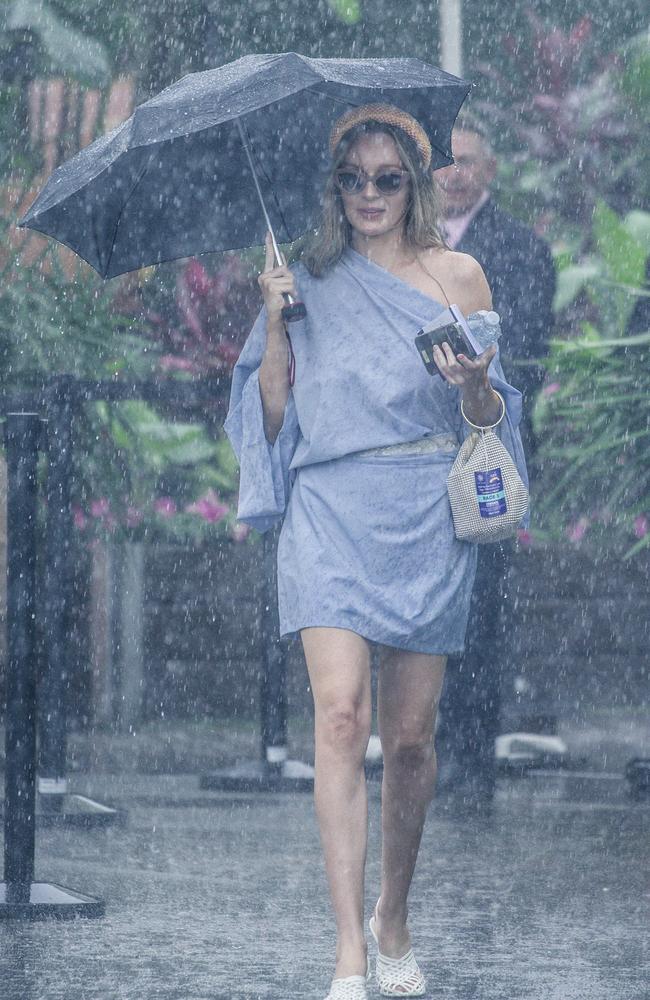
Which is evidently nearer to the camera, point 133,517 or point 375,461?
point 375,461

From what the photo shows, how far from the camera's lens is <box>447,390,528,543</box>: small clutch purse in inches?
183

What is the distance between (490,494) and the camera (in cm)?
464

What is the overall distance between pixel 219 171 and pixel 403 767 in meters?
1.60

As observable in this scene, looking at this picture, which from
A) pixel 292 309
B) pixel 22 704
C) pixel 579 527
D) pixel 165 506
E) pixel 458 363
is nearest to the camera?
pixel 458 363

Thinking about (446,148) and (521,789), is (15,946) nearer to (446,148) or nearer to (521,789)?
(446,148)

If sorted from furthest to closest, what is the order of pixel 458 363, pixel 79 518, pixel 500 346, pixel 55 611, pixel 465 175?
pixel 79 518
pixel 465 175
pixel 500 346
pixel 55 611
pixel 458 363

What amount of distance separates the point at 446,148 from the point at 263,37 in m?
4.51

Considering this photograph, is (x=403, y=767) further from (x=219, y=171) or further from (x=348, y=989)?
(x=219, y=171)

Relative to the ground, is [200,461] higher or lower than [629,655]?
higher

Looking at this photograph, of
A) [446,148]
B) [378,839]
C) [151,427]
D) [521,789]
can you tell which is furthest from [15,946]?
[151,427]

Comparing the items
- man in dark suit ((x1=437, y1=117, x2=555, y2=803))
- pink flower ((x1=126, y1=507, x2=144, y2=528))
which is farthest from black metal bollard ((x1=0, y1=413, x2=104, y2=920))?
pink flower ((x1=126, y1=507, x2=144, y2=528))

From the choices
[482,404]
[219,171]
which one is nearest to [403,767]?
[482,404]

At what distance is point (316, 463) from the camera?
473cm

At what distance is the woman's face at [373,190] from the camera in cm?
476
